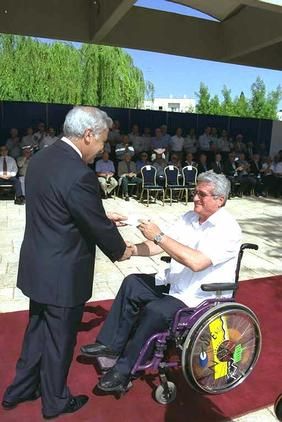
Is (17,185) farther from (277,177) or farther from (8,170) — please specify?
(277,177)

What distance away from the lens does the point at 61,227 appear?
2.21 m

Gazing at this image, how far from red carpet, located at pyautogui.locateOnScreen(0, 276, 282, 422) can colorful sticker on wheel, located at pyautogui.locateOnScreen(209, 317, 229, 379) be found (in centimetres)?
25

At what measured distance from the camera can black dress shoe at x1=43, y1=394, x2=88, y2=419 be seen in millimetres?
2451

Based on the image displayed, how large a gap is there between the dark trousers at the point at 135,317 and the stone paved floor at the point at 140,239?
0.76m

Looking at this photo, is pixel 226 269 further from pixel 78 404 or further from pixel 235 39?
pixel 235 39

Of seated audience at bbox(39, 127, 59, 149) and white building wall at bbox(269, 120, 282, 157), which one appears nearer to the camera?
seated audience at bbox(39, 127, 59, 149)

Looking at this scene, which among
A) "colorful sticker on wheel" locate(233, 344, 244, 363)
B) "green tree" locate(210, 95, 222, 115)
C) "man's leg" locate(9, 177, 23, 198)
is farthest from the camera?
"green tree" locate(210, 95, 222, 115)

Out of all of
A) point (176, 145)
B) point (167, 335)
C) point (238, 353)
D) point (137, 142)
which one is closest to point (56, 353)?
point (167, 335)

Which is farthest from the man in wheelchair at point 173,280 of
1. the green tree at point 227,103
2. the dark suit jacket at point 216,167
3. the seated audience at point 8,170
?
the green tree at point 227,103

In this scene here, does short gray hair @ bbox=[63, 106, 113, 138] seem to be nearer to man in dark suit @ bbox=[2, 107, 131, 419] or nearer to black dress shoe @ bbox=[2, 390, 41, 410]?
man in dark suit @ bbox=[2, 107, 131, 419]

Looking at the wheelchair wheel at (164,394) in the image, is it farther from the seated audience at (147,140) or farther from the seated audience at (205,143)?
the seated audience at (205,143)

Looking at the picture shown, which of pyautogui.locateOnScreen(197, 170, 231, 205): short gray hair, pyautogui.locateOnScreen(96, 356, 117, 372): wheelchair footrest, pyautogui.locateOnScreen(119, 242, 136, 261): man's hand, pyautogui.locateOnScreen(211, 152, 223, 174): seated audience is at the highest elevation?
pyautogui.locateOnScreen(197, 170, 231, 205): short gray hair

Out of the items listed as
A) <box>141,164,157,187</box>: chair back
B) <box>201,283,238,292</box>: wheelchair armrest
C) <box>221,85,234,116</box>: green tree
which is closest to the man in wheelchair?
<box>201,283,238,292</box>: wheelchair armrest

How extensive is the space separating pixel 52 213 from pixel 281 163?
414 inches
